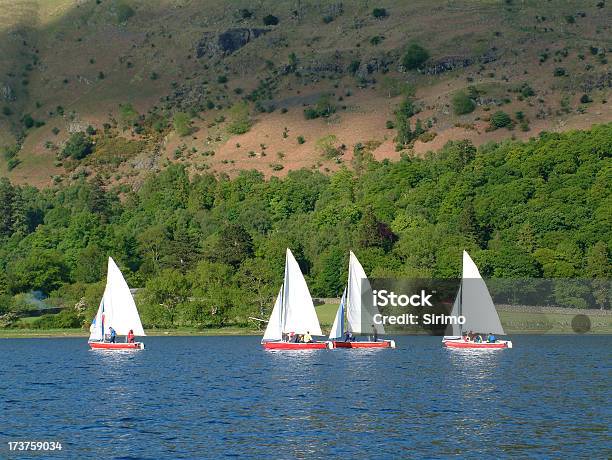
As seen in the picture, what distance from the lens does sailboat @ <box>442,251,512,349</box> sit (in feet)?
393

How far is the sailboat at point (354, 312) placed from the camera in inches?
4744

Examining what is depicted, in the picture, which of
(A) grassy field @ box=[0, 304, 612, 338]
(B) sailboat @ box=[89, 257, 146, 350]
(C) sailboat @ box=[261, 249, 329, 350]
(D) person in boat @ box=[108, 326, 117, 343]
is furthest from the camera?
(A) grassy field @ box=[0, 304, 612, 338]

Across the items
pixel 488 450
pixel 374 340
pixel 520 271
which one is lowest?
pixel 488 450

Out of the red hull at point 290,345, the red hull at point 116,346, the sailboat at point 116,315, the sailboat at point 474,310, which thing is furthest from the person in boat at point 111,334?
the sailboat at point 474,310

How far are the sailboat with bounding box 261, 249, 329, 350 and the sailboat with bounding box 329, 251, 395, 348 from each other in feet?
5.74

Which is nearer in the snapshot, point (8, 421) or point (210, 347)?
point (8, 421)

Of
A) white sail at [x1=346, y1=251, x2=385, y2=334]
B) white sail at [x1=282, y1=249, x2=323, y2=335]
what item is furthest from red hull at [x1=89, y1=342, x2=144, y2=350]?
white sail at [x1=346, y1=251, x2=385, y2=334]

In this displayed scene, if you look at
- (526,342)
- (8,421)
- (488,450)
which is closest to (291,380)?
(8,421)

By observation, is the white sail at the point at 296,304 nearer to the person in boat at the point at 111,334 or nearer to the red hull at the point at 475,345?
the red hull at the point at 475,345

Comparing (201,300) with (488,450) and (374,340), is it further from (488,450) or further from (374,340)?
(488,450)

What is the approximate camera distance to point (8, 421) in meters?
70.6

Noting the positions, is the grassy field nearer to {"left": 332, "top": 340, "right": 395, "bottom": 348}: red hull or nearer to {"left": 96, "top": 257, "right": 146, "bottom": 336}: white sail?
{"left": 332, "top": 340, "right": 395, "bottom": 348}: red hull

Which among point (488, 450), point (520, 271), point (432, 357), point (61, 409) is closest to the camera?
point (488, 450)

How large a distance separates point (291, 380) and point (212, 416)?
20816 mm
